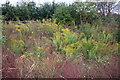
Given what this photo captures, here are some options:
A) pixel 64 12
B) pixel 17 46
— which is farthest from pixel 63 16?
pixel 17 46

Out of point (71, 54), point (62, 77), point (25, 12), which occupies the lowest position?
point (62, 77)

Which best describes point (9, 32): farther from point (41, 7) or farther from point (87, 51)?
point (41, 7)

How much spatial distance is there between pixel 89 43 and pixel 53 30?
5.83 feet

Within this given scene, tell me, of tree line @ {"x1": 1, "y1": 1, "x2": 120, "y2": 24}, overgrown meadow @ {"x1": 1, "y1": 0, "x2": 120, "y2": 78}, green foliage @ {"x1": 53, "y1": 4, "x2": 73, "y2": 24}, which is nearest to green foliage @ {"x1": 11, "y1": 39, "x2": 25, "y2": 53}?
overgrown meadow @ {"x1": 1, "y1": 0, "x2": 120, "y2": 78}

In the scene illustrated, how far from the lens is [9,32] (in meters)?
5.16

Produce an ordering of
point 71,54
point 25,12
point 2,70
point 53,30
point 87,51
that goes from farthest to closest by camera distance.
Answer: point 25,12
point 53,30
point 87,51
point 71,54
point 2,70

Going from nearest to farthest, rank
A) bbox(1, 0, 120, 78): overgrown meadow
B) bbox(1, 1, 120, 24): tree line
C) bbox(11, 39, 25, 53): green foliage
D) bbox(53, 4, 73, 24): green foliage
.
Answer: bbox(1, 0, 120, 78): overgrown meadow, bbox(11, 39, 25, 53): green foliage, bbox(53, 4, 73, 24): green foliage, bbox(1, 1, 120, 24): tree line

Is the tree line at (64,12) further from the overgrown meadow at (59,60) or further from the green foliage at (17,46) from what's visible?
the green foliage at (17,46)

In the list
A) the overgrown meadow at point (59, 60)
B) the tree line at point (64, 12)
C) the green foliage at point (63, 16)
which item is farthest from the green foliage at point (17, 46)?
the green foliage at point (63, 16)

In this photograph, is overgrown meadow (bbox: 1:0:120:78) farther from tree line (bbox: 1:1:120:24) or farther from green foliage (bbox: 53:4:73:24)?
tree line (bbox: 1:1:120:24)

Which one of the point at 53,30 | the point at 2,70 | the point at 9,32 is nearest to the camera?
the point at 2,70

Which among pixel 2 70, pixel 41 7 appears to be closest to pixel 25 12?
pixel 41 7

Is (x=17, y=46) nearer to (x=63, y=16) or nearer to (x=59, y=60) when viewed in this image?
(x=59, y=60)

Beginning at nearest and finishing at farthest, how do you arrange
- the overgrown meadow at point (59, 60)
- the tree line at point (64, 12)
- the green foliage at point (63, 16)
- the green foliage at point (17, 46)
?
the overgrown meadow at point (59, 60) < the green foliage at point (17, 46) < the green foliage at point (63, 16) < the tree line at point (64, 12)
